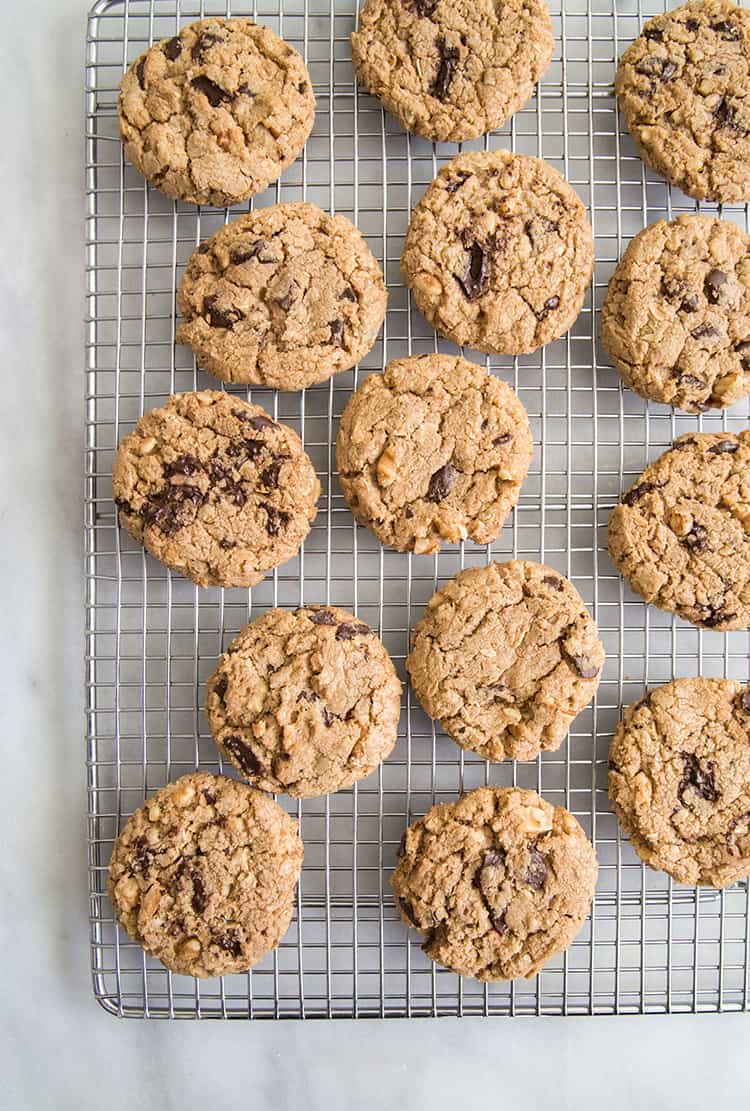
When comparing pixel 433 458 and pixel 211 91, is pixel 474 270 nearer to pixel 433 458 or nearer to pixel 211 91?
pixel 433 458

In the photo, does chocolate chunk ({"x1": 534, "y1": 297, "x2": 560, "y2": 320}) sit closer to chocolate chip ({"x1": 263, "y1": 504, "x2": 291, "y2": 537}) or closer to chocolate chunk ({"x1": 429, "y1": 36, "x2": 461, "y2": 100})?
chocolate chunk ({"x1": 429, "y1": 36, "x2": 461, "y2": 100})

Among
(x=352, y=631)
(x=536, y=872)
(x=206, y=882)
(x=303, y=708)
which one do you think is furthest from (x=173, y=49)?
(x=536, y=872)

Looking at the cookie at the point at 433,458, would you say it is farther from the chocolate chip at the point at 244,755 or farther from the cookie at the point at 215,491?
the chocolate chip at the point at 244,755

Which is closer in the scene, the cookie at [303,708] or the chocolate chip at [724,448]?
the cookie at [303,708]

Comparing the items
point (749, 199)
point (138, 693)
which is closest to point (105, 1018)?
point (138, 693)

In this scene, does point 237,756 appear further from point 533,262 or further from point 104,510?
point 533,262

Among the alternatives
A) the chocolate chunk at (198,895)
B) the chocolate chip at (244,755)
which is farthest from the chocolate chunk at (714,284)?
the chocolate chunk at (198,895)

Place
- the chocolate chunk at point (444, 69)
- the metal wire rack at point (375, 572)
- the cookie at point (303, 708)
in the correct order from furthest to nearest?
the metal wire rack at point (375, 572) → the chocolate chunk at point (444, 69) → the cookie at point (303, 708)
